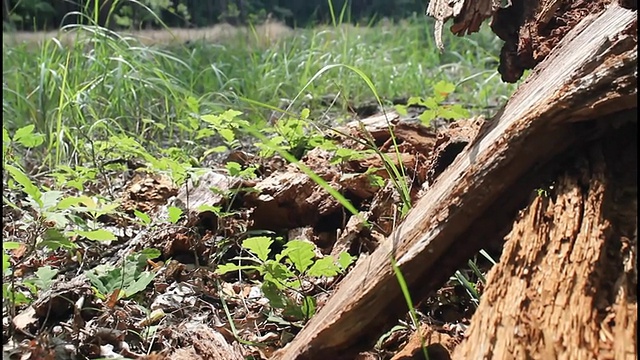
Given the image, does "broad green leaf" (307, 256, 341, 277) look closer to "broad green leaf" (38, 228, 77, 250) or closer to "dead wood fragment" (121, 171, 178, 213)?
"broad green leaf" (38, 228, 77, 250)

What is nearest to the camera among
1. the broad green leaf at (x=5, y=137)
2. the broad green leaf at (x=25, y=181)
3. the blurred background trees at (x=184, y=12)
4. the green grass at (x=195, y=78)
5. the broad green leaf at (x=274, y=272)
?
the broad green leaf at (x=25, y=181)

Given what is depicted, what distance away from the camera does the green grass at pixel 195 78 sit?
2816 millimetres

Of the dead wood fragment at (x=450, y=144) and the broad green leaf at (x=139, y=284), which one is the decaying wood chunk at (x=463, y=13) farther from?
the broad green leaf at (x=139, y=284)

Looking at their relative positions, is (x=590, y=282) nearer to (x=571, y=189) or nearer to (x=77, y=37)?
(x=571, y=189)

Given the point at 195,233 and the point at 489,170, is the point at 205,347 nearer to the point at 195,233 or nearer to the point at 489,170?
the point at 195,233

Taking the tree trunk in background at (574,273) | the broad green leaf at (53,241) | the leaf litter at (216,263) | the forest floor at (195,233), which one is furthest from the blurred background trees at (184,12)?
the tree trunk in background at (574,273)

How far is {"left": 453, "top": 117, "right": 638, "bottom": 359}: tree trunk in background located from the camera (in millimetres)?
799

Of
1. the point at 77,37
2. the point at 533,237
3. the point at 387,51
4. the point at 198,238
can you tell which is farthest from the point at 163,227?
the point at 387,51

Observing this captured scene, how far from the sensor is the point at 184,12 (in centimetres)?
462

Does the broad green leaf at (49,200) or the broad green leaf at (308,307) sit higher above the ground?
the broad green leaf at (49,200)

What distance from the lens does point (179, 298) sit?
4.89 ft

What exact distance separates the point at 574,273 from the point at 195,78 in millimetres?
3232

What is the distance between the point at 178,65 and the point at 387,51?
2.14 m

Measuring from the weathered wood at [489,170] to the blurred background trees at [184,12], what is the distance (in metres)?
2.16
